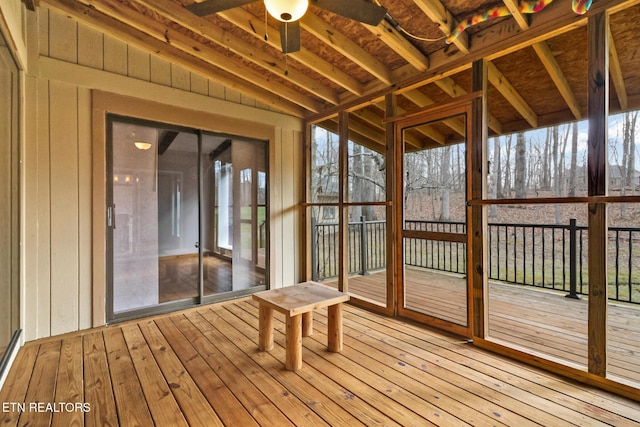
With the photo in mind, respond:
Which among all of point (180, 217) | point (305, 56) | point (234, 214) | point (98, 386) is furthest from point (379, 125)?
point (98, 386)

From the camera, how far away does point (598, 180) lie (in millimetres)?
2066

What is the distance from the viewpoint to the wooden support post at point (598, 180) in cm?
204

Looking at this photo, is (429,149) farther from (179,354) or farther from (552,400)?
(179,354)

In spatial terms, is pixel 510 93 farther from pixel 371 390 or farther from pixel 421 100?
pixel 371 390

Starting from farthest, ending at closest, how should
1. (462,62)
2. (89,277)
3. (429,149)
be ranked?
(429,149), (89,277), (462,62)

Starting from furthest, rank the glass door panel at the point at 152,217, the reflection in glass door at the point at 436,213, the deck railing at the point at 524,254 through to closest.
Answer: the deck railing at the point at 524,254 < the glass door panel at the point at 152,217 < the reflection in glass door at the point at 436,213

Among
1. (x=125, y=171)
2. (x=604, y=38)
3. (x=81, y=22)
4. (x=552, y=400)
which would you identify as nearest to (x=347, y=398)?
(x=552, y=400)

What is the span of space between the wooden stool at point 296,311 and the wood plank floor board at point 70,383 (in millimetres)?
1285

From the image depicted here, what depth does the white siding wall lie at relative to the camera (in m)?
2.78

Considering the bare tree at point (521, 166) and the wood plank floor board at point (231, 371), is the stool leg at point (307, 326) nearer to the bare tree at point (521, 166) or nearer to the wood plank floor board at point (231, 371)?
the wood plank floor board at point (231, 371)

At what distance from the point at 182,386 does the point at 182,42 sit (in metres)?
3.25

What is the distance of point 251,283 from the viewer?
4.36 metres

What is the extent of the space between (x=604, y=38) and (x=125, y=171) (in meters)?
4.42

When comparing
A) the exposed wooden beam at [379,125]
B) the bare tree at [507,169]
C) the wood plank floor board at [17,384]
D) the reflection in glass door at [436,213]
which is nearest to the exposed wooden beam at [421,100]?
the reflection in glass door at [436,213]
